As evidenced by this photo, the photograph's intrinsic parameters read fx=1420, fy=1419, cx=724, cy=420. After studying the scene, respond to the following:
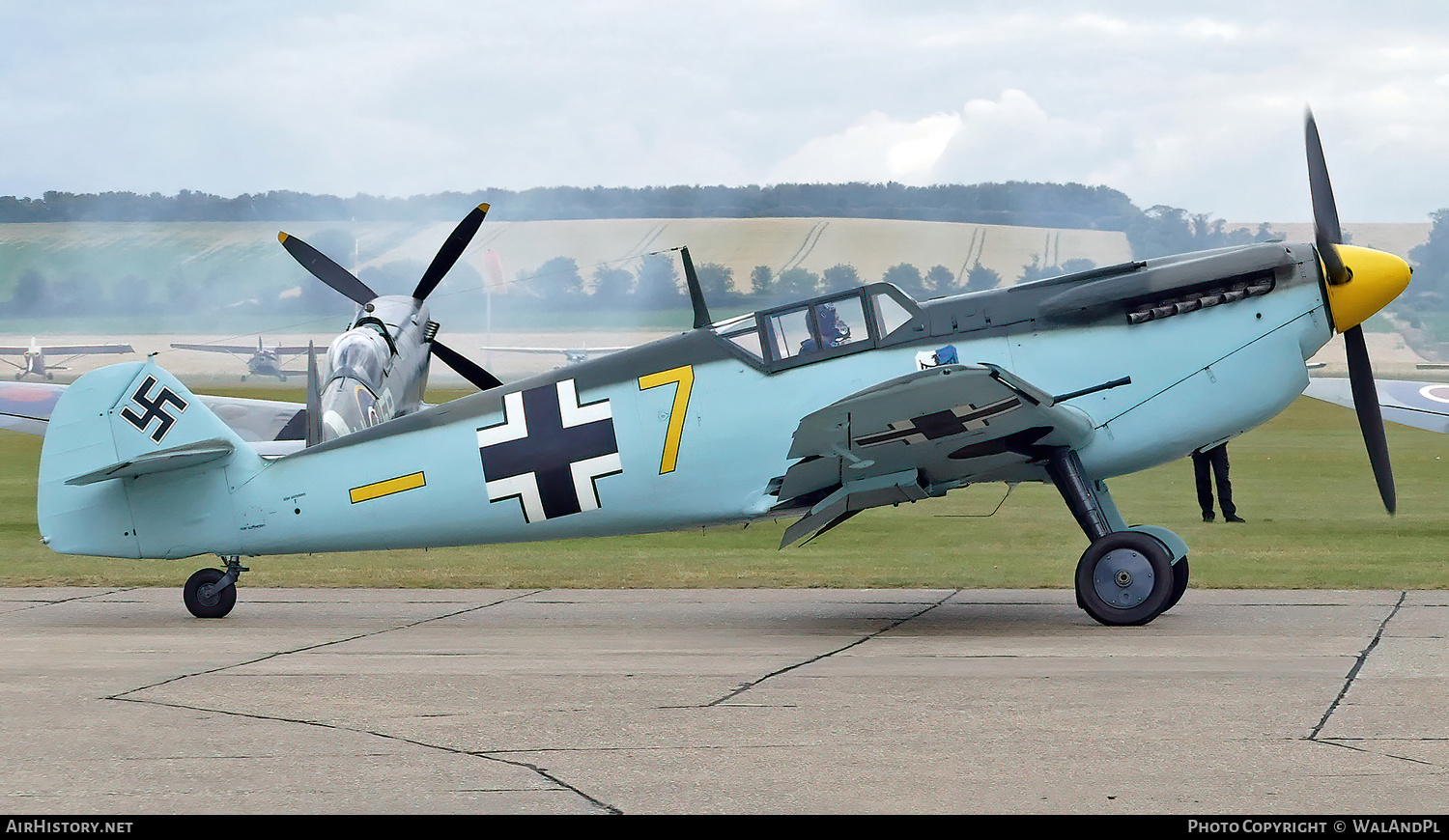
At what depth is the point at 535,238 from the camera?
4859cm

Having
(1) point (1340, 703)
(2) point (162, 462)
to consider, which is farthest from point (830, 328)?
(2) point (162, 462)

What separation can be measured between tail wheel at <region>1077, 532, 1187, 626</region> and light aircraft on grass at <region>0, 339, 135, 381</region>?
1624 inches

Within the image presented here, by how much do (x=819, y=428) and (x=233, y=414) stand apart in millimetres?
9961

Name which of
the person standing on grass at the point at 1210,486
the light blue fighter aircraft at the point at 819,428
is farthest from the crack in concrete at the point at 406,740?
the person standing on grass at the point at 1210,486

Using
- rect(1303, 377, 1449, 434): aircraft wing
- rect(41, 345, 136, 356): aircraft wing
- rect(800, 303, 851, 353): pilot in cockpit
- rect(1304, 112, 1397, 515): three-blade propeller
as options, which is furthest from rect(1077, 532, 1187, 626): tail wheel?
rect(41, 345, 136, 356): aircraft wing

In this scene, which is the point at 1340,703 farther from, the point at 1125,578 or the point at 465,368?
the point at 465,368

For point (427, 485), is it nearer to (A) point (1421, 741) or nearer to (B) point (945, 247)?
(A) point (1421, 741)

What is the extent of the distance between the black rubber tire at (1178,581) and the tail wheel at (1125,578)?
0.04 meters

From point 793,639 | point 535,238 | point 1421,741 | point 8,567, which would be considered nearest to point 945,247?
point 535,238

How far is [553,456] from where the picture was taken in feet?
36.2

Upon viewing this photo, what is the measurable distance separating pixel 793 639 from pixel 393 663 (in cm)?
Answer: 283

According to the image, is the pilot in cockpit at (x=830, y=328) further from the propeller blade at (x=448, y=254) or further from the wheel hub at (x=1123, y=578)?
the propeller blade at (x=448, y=254)

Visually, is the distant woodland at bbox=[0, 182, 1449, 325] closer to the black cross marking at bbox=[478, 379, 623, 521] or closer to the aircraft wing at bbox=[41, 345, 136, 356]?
the aircraft wing at bbox=[41, 345, 136, 356]

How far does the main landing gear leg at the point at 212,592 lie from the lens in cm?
1207
